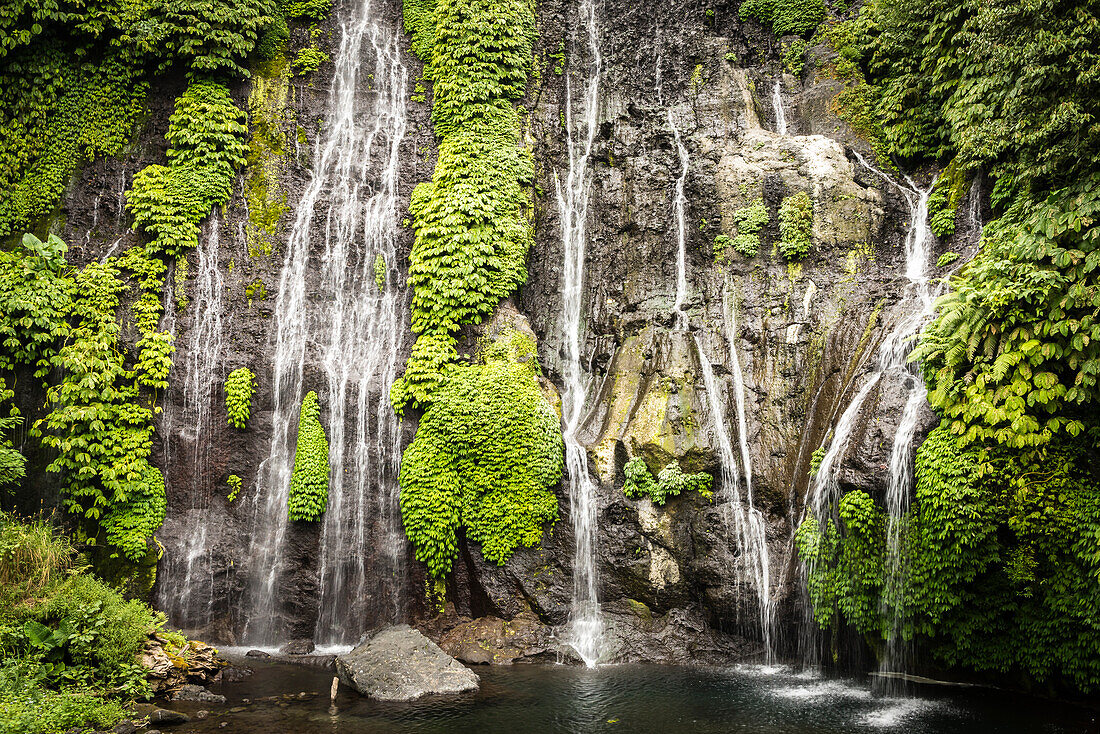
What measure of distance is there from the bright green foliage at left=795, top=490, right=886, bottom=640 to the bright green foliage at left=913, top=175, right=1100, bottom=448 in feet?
6.69

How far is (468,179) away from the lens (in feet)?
52.4

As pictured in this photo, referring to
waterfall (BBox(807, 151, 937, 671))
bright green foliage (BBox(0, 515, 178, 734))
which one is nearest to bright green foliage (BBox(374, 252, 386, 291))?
bright green foliage (BBox(0, 515, 178, 734))

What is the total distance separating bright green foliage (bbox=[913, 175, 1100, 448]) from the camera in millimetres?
8719

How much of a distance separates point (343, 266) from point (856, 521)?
12.5 metres

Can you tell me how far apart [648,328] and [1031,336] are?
7.62 meters

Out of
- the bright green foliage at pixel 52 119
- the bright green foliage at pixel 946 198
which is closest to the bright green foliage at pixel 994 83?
the bright green foliage at pixel 946 198

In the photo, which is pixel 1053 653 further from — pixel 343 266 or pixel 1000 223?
pixel 343 266

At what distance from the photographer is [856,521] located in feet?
34.1

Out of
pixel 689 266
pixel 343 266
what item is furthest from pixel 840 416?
pixel 343 266

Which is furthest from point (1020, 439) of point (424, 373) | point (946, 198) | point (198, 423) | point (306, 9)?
point (306, 9)

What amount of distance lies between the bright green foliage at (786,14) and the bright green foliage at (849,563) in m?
14.2

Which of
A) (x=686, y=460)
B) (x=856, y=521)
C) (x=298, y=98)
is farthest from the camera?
(x=298, y=98)

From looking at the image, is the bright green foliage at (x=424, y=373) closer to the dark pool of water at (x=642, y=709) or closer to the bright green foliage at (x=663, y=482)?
the bright green foliage at (x=663, y=482)

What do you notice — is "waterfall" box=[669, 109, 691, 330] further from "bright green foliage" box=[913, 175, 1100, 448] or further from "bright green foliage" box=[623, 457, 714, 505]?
"bright green foliage" box=[913, 175, 1100, 448]
